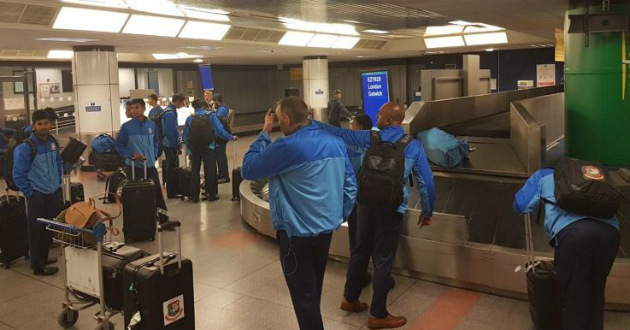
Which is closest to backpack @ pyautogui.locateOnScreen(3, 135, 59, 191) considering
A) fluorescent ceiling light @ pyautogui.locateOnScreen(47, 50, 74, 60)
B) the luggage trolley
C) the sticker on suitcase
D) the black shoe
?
the black shoe

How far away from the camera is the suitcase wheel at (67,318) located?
15.4 ft

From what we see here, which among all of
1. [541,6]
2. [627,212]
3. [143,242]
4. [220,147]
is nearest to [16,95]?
[220,147]

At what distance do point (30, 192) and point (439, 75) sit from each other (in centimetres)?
991

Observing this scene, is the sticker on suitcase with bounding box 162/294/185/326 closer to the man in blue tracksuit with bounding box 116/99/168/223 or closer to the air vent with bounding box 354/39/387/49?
the man in blue tracksuit with bounding box 116/99/168/223

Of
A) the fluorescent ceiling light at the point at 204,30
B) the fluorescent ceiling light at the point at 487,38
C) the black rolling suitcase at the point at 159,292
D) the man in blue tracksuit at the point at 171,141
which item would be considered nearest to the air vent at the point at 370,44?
the fluorescent ceiling light at the point at 487,38

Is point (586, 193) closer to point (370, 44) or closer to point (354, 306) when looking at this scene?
point (354, 306)

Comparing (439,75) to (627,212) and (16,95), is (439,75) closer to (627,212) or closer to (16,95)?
(627,212)

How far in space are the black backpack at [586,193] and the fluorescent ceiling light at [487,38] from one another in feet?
55.8

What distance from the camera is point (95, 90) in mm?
12992

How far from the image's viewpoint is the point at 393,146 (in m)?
4.38

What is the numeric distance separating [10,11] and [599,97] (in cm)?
940

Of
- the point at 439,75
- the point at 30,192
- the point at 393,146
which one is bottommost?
the point at 30,192

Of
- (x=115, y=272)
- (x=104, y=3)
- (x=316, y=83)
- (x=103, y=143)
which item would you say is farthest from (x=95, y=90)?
(x=316, y=83)

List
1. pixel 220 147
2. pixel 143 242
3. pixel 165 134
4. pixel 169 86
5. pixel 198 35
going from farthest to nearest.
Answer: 1. pixel 169 86
2. pixel 198 35
3. pixel 220 147
4. pixel 165 134
5. pixel 143 242
